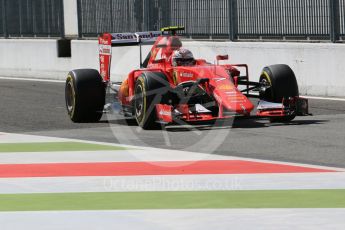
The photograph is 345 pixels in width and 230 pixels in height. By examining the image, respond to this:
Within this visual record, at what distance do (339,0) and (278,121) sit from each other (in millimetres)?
5121

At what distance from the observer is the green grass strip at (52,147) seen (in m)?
12.5

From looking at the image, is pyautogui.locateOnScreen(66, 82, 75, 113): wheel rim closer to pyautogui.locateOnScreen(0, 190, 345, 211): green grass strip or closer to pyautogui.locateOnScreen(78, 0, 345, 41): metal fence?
pyautogui.locateOnScreen(78, 0, 345, 41): metal fence

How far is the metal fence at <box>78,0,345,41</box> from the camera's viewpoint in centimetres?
1959

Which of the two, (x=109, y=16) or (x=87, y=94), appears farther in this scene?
(x=109, y=16)

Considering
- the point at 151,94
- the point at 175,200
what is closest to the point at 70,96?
the point at 151,94

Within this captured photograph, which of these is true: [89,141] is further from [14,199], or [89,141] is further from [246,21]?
[246,21]

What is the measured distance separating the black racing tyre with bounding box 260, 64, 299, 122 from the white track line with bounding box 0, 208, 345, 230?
6.71 metres

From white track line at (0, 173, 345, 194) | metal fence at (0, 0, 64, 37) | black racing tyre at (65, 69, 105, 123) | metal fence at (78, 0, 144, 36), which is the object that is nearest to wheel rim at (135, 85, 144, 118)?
black racing tyre at (65, 69, 105, 123)

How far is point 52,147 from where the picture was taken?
1274cm

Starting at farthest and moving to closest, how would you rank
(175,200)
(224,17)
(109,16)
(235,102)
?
(109,16)
(224,17)
(235,102)
(175,200)

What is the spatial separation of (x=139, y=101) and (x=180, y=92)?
58 centimetres

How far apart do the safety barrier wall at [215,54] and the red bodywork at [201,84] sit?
13.6 feet

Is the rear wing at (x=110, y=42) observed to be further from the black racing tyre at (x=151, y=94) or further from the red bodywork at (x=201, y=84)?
the black racing tyre at (x=151, y=94)

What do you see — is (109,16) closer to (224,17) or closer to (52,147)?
(224,17)
